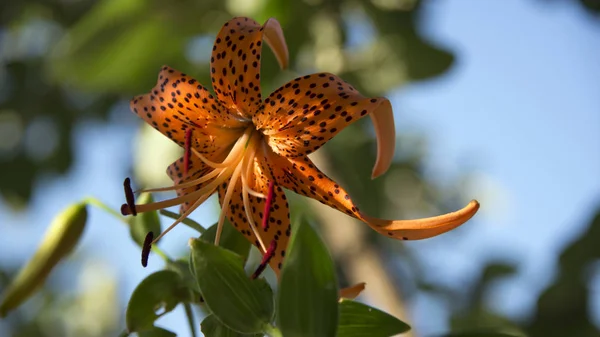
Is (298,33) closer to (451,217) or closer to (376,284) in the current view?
(376,284)

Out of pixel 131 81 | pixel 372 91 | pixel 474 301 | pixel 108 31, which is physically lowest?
pixel 474 301

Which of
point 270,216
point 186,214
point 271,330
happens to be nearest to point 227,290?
point 271,330

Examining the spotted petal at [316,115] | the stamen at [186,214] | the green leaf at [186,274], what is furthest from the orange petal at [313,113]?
the green leaf at [186,274]

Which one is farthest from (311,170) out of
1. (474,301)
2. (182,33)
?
(474,301)

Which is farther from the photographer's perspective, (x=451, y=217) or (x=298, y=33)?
A: (x=298, y=33)

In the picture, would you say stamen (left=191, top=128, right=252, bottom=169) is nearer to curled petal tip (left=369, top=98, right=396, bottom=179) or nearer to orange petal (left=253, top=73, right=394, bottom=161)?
orange petal (left=253, top=73, right=394, bottom=161)

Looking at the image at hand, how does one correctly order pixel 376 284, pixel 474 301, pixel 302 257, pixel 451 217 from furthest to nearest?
1. pixel 474 301
2. pixel 376 284
3. pixel 451 217
4. pixel 302 257

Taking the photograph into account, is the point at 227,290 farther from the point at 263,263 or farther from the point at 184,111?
the point at 184,111

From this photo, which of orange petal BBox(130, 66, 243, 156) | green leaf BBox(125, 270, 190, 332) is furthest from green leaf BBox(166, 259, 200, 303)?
orange petal BBox(130, 66, 243, 156)
